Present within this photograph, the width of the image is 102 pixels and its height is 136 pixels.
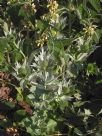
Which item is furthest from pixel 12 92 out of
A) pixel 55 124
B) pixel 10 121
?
pixel 55 124

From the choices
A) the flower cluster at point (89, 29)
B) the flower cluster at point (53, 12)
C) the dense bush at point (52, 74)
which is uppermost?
the flower cluster at point (53, 12)

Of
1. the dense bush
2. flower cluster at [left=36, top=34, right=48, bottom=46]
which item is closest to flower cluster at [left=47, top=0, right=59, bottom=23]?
the dense bush

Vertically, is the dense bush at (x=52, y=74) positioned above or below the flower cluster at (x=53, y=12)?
below

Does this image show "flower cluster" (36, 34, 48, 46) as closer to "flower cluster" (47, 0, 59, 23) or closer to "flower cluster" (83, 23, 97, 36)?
"flower cluster" (47, 0, 59, 23)

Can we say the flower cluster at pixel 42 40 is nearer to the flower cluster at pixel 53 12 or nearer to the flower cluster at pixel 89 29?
the flower cluster at pixel 53 12

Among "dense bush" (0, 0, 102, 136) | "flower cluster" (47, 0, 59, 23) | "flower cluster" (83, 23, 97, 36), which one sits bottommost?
"dense bush" (0, 0, 102, 136)

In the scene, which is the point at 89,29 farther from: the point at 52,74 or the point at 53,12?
the point at 52,74

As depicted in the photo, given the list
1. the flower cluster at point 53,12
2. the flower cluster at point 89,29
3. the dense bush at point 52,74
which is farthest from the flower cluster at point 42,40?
the flower cluster at point 89,29

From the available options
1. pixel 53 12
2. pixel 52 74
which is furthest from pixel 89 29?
pixel 52 74

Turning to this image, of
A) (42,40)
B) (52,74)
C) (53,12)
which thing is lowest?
(52,74)
